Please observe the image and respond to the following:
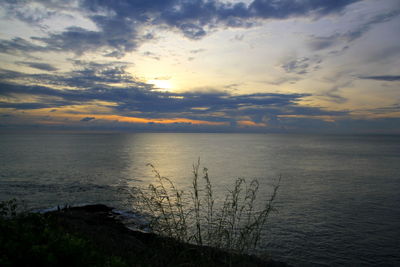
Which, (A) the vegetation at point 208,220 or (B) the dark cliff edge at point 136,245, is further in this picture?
(B) the dark cliff edge at point 136,245

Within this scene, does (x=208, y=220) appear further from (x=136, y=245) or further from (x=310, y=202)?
(x=310, y=202)

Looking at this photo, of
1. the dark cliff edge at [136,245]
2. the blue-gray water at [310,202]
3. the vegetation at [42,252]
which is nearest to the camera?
the vegetation at [42,252]

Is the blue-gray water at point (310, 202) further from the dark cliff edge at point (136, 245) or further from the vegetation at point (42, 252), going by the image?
the vegetation at point (42, 252)

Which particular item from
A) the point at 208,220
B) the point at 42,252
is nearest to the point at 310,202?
the point at 208,220

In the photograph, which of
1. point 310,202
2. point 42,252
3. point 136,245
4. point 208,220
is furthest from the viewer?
point 310,202

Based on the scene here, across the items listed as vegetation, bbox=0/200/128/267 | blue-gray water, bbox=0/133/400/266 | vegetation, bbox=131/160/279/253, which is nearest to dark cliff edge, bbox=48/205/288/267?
vegetation, bbox=131/160/279/253

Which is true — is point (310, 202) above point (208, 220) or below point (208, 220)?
below

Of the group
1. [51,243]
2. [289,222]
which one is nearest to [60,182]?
[289,222]

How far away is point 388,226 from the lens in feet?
77.9

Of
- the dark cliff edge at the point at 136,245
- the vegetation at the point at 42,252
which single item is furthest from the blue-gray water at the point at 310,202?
the vegetation at the point at 42,252

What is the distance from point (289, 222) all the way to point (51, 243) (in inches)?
891

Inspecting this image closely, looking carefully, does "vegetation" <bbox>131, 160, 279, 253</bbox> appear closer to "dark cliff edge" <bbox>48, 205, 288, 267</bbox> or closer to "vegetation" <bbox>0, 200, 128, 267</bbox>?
"dark cliff edge" <bbox>48, 205, 288, 267</bbox>

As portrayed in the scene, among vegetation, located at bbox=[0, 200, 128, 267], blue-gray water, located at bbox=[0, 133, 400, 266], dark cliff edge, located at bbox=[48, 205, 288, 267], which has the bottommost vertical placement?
blue-gray water, located at bbox=[0, 133, 400, 266]

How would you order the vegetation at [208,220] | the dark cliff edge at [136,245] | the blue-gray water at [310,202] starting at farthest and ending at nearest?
1. the blue-gray water at [310,202]
2. the dark cliff edge at [136,245]
3. the vegetation at [208,220]
